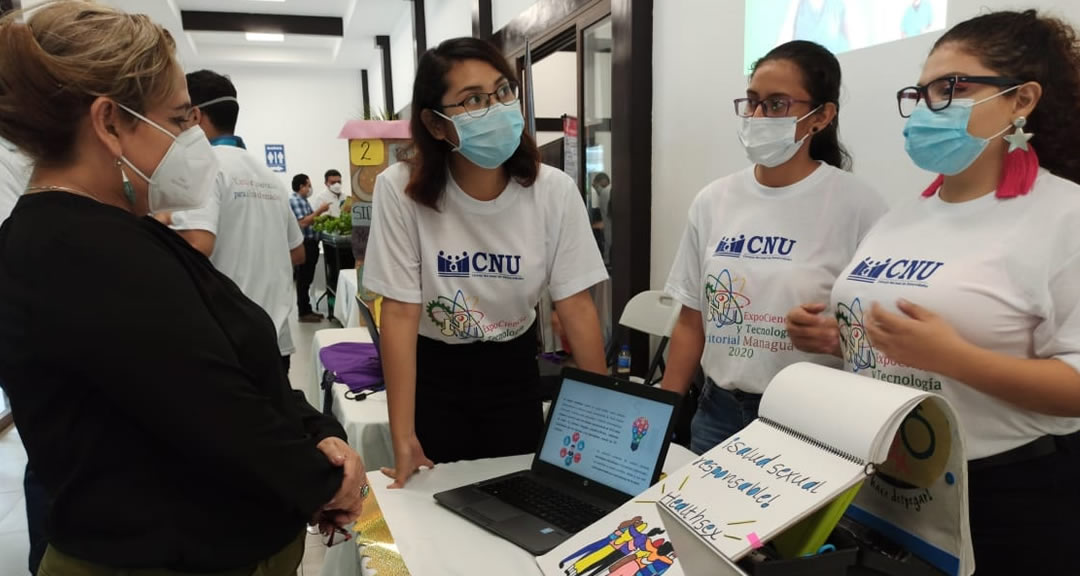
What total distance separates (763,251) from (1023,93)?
49 centimetres

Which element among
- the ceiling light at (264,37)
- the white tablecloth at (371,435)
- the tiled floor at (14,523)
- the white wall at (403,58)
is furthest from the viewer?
the ceiling light at (264,37)

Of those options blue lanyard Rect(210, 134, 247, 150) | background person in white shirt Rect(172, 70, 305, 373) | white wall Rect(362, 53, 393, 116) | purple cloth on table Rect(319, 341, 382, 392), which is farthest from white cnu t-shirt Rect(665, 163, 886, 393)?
white wall Rect(362, 53, 393, 116)

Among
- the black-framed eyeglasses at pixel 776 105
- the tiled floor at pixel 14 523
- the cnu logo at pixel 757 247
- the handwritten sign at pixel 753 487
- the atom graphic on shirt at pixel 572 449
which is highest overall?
the black-framed eyeglasses at pixel 776 105

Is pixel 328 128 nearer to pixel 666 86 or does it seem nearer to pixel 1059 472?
pixel 666 86

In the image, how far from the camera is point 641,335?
291 centimetres

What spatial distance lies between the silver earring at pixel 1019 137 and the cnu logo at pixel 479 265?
2.88ft

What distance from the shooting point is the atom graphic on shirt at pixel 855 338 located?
3.50 feet

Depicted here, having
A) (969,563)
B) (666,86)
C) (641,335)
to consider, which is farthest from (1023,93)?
(641,335)

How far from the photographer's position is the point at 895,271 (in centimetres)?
Result: 103

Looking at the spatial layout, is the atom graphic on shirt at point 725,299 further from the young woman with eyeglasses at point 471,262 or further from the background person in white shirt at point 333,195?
the background person in white shirt at point 333,195

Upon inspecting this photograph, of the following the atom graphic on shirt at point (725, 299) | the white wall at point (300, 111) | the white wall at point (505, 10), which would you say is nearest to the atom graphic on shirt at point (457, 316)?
the atom graphic on shirt at point (725, 299)

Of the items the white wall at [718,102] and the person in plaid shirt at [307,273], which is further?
the person in plaid shirt at [307,273]

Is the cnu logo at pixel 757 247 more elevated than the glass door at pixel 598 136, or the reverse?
the glass door at pixel 598 136

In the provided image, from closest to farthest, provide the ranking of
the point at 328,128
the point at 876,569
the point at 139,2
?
1. the point at 876,569
2. the point at 139,2
3. the point at 328,128
